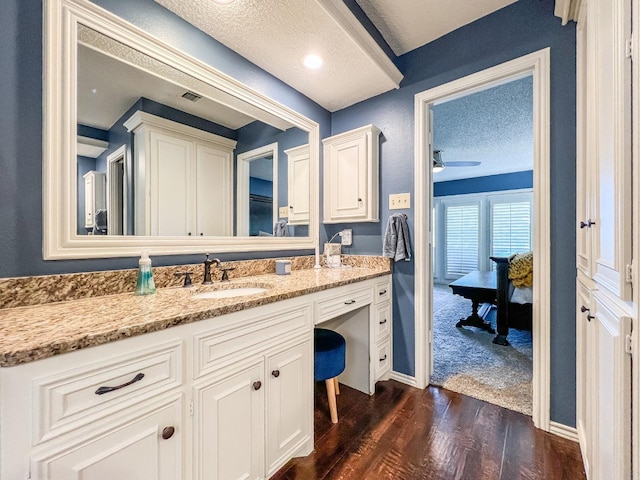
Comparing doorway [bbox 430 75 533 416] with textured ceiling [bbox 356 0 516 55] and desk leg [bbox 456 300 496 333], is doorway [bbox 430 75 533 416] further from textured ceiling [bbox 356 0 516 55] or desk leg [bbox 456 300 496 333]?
textured ceiling [bbox 356 0 516 55]

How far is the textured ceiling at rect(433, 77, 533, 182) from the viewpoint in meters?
2.78

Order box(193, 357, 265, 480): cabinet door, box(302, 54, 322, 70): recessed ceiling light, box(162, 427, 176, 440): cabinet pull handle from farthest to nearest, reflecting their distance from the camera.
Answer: box(302, 54, 322, 70): recessed ceiling light, box(193, 357, 265, 480): cabinet door, box(162, 427, 176, 440): cabinet pull handle

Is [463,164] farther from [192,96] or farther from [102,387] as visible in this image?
[102,387]

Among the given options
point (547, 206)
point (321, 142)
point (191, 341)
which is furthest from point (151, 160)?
point (547, 206)

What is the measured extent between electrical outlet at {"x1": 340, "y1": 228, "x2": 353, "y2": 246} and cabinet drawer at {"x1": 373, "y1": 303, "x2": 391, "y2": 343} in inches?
25.0

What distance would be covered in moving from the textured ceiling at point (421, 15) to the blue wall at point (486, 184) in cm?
508

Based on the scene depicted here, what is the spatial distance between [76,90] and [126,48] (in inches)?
13.6

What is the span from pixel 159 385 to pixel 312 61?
1987mm

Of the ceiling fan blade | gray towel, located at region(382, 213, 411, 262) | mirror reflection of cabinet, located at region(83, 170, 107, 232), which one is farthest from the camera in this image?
the ceiling fan blade

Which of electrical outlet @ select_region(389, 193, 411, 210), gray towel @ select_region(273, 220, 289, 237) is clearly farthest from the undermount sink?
electrical outlet @ select_region(389, 193, 411, 210)

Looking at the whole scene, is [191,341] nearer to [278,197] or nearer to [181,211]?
[181,211]

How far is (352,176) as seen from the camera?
7.48ft

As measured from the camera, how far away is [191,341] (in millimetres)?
924

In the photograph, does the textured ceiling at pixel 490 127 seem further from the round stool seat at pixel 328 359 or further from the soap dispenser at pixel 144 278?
the soap dispenser at pixel 144 278
